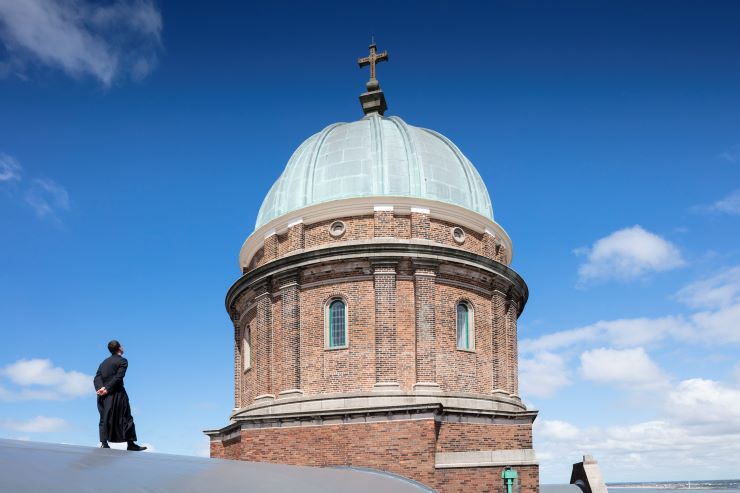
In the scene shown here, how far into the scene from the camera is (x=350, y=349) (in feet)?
77.9

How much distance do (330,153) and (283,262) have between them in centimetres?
498

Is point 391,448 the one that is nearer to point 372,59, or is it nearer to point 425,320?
point 425,320

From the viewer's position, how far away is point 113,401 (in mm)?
10656

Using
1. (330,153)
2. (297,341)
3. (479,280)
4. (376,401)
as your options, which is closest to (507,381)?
(479,280)

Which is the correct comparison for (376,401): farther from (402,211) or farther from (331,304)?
(402,211)

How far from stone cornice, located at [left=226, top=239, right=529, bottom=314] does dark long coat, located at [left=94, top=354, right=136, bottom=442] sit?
537 inches

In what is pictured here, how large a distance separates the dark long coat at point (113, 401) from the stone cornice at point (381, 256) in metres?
13.6

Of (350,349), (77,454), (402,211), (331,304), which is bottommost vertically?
(77,454)

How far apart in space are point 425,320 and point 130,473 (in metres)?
15.5

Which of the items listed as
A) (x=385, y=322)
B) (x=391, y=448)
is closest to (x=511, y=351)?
(x=385, y=322)

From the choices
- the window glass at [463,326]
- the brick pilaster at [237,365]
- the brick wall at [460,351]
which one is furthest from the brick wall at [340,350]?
the brick pilaster at [237,365]

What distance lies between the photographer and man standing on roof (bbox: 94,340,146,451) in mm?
10594

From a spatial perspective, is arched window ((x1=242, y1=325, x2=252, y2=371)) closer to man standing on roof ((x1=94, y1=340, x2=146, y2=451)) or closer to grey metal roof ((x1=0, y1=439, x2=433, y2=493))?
grey metal roof ((x1=0, y1=439, x2=433, y2=493))

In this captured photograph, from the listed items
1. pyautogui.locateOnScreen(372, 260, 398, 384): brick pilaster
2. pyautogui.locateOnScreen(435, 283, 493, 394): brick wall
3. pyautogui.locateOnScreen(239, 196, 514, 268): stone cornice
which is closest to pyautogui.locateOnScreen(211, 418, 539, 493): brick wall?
pyautogui.locateOnScreen(435, 283, 493, 394): brick wall
